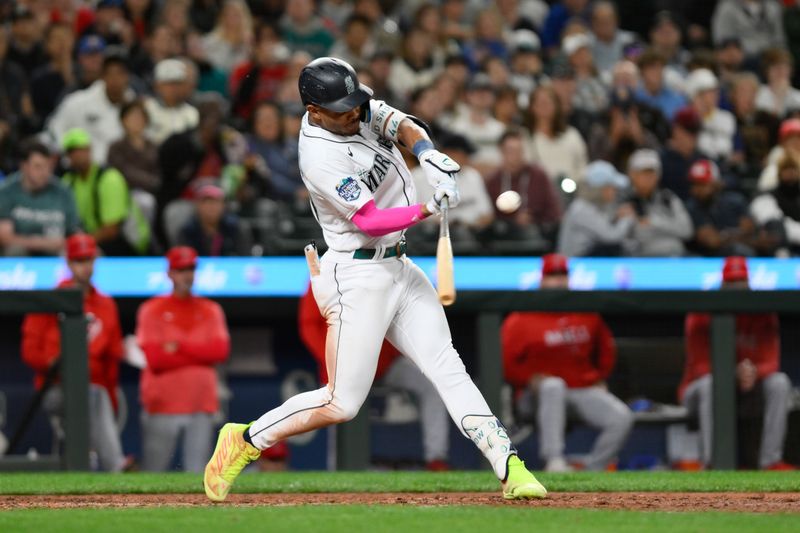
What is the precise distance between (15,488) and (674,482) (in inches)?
130

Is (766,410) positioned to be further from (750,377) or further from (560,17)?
(560,17)

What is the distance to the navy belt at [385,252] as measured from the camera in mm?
6391

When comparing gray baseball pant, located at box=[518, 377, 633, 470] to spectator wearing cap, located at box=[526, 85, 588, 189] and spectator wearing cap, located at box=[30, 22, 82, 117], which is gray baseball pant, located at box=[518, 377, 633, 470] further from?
spectator wearing cap, located at box=[30, 22, 82, 117]

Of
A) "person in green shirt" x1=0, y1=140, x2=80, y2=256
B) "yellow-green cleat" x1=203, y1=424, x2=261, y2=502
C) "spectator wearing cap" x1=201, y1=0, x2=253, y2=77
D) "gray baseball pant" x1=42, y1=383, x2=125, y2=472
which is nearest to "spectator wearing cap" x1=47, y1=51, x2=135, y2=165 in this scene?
"person in green shirt" x1=0, y1=140, x2=80, y2=256

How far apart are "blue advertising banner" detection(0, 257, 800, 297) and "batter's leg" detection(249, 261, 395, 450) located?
3.57 meters

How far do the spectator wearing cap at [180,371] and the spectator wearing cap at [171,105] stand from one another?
6.92 feet

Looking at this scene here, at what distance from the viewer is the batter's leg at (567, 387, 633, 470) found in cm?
937

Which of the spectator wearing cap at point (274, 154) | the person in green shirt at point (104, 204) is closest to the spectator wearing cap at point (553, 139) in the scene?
the spectator wearing cap at point (274, 154)

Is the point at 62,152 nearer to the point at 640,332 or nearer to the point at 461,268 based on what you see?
the point at 461,268

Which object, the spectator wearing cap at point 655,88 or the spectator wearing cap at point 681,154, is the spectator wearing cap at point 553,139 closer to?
the spectator wearing cap at point 681,154

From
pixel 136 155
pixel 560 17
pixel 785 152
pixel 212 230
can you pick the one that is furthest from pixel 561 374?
pixel 560 17

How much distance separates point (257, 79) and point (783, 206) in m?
4.24

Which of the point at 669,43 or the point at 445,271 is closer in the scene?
the point at 445,271

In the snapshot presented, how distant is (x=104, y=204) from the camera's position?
34.8 ft
